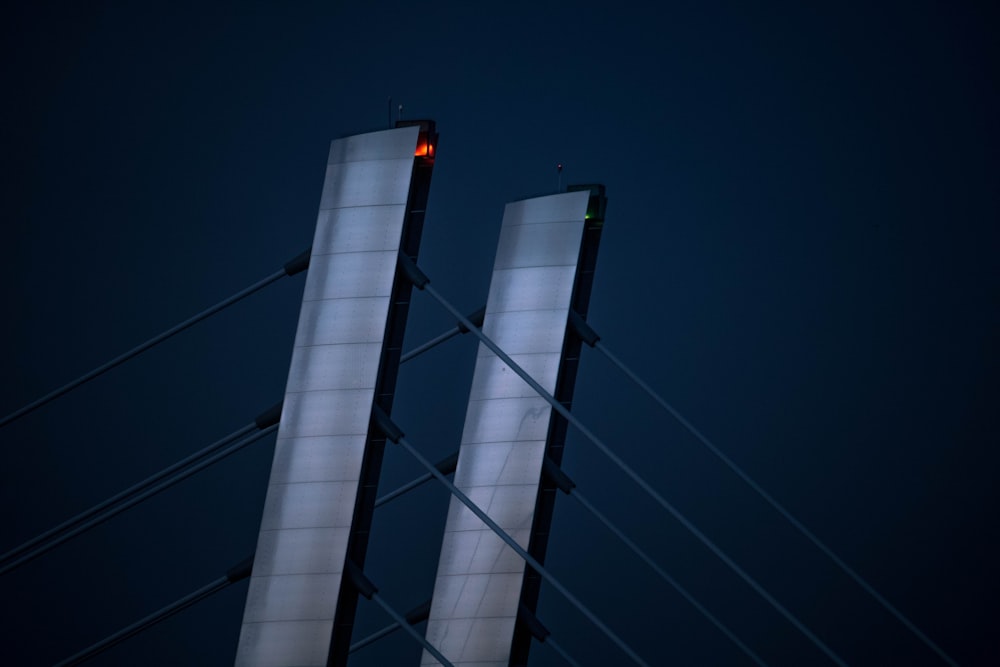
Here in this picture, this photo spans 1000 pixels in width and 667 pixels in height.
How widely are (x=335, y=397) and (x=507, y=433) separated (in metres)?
6.75

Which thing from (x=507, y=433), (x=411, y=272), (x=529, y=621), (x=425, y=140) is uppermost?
(x=425, y=140)

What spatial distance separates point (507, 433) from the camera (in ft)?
87.6

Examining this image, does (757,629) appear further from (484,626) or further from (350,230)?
(350,230)

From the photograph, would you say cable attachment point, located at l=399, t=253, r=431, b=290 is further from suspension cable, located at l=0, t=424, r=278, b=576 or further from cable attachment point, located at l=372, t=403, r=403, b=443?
suspension cable, located at l=0, t=424, r=278, b=576

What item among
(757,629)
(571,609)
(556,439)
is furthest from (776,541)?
(556,439)

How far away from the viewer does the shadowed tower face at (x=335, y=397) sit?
64.8 feet

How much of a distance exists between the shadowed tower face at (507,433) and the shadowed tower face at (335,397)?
5.74 m

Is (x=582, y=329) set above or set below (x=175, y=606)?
above

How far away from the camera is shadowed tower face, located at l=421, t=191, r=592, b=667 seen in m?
25.8

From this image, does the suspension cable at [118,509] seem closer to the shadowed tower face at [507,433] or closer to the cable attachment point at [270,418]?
the cable attachment point at [270,418]

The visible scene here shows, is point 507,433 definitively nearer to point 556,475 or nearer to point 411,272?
point 556,475

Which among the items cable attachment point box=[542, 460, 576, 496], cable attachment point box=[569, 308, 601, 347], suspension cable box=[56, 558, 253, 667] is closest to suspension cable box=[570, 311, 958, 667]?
cable attachment point box=[569, 308, 601, 347]

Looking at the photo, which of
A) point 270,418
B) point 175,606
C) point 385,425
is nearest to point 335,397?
point 385,425

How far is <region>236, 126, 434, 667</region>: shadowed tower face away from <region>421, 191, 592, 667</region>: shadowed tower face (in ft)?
18.8
